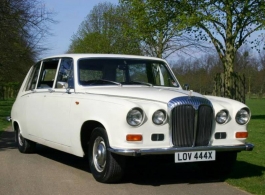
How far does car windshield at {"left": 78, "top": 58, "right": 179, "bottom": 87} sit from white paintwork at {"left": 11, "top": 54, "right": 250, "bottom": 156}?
0.15m

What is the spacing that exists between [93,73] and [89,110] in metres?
1.16

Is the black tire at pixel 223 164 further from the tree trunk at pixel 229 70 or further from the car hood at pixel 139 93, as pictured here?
the tree trunk at pixel 229 70

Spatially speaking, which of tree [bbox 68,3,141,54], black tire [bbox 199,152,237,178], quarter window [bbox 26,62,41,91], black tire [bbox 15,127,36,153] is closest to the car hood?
black tire [bbox 199,152,237,178]

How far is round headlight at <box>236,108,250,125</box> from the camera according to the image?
23.9 feet

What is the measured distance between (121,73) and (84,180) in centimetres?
199

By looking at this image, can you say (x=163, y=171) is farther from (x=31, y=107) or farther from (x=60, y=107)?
(x=31, y=107)

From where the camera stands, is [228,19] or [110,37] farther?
[110,37]

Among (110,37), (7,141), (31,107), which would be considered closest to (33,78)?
(31,107)

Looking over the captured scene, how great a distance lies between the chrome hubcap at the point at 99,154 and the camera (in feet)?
23.2

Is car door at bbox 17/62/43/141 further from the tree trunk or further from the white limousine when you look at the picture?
the tree trunk

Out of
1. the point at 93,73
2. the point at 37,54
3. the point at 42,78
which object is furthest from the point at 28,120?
the point at 37,54

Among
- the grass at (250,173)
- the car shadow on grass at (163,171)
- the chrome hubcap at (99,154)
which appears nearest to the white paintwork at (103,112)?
the chrome hubcap at (99,154)

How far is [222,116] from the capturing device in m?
7.14

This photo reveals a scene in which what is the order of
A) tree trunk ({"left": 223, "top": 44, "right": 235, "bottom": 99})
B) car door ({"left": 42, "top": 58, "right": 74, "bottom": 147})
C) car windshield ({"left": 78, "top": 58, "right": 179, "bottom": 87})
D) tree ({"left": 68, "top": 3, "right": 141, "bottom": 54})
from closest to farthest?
1. car door ({"left": 42, "top": 58, "right": 74, "bottom": 147})
2. car windshield ({"left": 78, "top": 58, "right": 179, "bottom": 87})
3. tree trunk ({"left": 223, "top": 44, "right": 235, "bottom": 99})
4. tree ({"left": 68, "top": 3, "right": 141, "bottom": 54})
